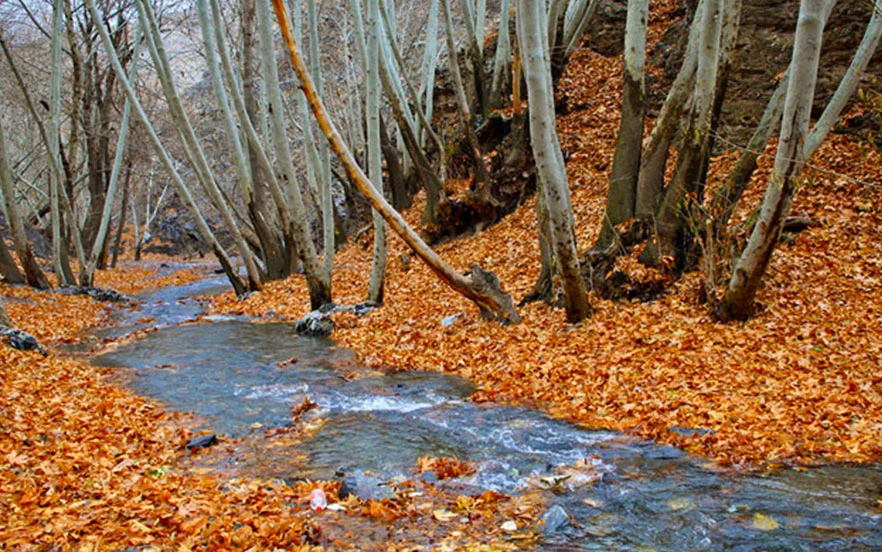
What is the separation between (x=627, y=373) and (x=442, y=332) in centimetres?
327

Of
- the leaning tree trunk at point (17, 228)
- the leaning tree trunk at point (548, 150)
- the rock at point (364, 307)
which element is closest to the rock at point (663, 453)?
the leaning tree trunk at point (548, 150)

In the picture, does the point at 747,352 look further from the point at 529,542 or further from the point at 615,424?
the point at 529,542

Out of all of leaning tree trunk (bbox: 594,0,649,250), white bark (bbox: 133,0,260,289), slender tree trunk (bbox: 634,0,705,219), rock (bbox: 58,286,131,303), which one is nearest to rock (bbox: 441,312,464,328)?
leaning tree trunk (bbox: 594,0,649,250)

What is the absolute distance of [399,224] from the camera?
26.9 ft

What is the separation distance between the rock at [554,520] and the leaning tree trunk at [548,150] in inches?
159

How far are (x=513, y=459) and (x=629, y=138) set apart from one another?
547cm

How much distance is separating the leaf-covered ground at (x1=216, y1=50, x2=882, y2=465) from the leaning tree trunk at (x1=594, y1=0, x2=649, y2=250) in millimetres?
800

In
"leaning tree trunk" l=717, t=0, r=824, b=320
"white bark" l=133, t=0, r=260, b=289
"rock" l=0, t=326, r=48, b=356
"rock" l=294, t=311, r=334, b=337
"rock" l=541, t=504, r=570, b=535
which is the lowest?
"rock" l=294, t=311, r=334, b=337

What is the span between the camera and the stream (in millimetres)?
3539

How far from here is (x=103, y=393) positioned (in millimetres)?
6793

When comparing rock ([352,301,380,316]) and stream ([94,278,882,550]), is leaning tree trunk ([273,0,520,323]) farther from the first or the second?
rock ([352,301,380,316])

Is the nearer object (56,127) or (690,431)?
(690,431)

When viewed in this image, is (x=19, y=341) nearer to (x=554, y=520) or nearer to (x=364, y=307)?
(x=364, y=307)

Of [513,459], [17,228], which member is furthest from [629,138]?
[17,228]
